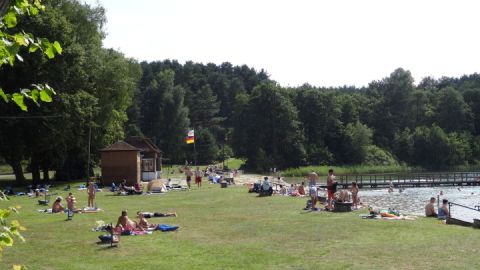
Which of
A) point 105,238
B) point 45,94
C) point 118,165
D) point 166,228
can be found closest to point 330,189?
point 166,228

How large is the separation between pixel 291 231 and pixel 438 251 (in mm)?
5851

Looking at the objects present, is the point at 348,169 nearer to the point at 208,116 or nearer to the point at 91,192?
the point at 208,116

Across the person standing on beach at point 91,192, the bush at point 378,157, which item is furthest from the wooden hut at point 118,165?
the bush at point 378,157

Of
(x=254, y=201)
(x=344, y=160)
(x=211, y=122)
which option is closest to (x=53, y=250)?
(x=254, y=201)

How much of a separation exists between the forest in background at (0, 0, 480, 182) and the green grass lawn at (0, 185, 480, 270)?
824 inches

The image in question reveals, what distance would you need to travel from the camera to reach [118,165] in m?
47.9

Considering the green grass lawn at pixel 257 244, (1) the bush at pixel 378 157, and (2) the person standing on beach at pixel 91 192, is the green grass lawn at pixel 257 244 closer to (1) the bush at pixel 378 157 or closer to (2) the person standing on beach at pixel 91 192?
(2) the person standing on beach at pixel 91 192

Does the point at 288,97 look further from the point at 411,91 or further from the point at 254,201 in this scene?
the point at 254,201

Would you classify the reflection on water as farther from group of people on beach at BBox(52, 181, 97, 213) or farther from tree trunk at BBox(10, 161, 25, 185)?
tree trunk at BBox(10, 161, 25, 185)

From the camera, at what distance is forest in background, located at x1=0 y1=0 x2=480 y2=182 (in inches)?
1743

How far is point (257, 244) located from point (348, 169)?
8358 cm

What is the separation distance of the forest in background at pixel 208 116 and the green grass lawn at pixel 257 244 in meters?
20.9

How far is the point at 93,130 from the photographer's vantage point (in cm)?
5444

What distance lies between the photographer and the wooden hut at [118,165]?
47844 millimetres
